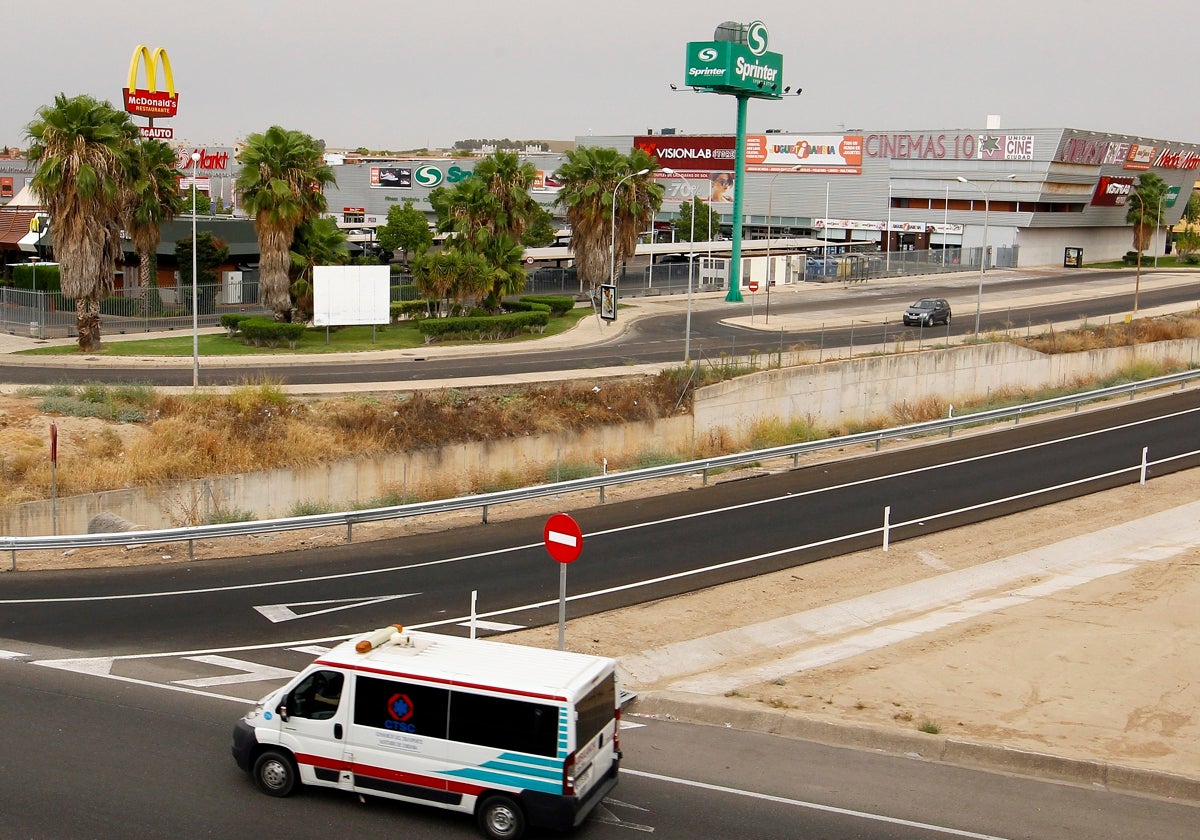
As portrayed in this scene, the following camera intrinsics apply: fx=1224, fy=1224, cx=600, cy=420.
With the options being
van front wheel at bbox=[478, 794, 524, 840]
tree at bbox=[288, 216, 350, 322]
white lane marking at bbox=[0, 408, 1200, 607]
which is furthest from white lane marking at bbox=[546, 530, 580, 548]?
tree at bbox=[288, 216, 350, 322]

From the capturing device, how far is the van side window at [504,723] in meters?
11.2

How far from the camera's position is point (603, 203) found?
62.3 metres

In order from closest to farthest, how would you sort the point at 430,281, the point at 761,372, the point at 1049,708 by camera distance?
the point at 1049,708 < the point at 761,372 < the point at 430,281

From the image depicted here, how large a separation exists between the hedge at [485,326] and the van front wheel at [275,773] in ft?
135

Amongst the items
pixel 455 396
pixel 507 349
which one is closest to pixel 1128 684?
pixel 455 396

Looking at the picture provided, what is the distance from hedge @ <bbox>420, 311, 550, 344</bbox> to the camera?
173 feet

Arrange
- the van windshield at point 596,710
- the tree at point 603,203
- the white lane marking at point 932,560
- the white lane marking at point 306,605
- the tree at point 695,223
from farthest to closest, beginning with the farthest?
the tree at point 695,223
the tree at point 603,203
the white lane marking at point 932,560
the white lane marking at point 306,605
the van windshield at point 596,710

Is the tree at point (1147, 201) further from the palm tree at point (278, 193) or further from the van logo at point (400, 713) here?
the van logo at point (400, 713)

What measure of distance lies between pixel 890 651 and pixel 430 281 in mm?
40593

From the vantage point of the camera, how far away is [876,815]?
12352mm

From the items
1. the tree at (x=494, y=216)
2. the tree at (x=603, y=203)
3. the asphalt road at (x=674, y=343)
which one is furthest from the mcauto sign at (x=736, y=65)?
the tree at (x=494, y=216)

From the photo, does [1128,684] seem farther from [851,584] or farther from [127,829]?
[127,829]

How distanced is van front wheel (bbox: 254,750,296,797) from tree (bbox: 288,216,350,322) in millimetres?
43855

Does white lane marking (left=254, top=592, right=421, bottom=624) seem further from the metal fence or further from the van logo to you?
the metal fence
